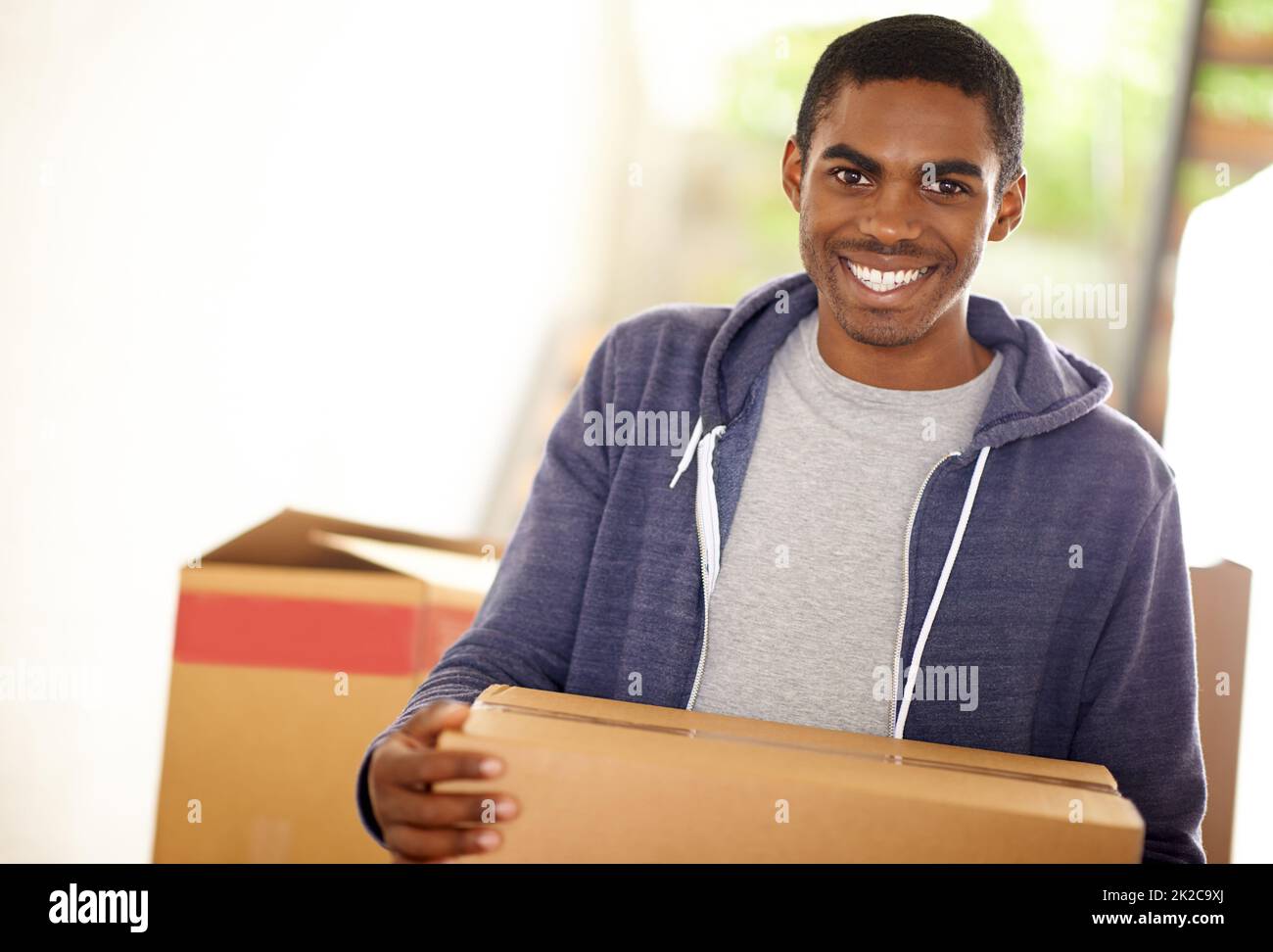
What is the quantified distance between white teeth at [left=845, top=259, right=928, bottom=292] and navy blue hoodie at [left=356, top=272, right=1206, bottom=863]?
7.0 inches

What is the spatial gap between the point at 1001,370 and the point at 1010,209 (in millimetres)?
211

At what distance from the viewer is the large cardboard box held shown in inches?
34.3

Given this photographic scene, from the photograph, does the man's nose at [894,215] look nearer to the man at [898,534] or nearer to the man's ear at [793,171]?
the man at [898,534]

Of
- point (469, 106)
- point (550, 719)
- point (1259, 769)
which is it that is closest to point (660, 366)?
point (550, 719)

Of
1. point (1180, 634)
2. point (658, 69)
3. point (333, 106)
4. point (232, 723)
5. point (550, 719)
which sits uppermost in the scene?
point (658, 69)

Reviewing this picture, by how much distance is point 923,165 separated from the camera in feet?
4.38

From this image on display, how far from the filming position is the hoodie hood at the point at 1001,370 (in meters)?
1.38

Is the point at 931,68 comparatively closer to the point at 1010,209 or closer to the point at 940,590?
the point at 1010,209

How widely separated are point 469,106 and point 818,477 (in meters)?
2.28

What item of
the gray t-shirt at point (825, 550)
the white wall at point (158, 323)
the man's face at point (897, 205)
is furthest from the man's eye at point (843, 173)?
the white wall at point (158, 323)

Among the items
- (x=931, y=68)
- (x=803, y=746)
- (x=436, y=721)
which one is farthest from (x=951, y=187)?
(x=436, y=721)

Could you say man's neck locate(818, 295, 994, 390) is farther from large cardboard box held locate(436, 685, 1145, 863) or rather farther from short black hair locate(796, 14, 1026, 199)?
large cardboard box held locate(436, 685, 1145, 863)

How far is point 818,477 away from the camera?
55.9 inches
